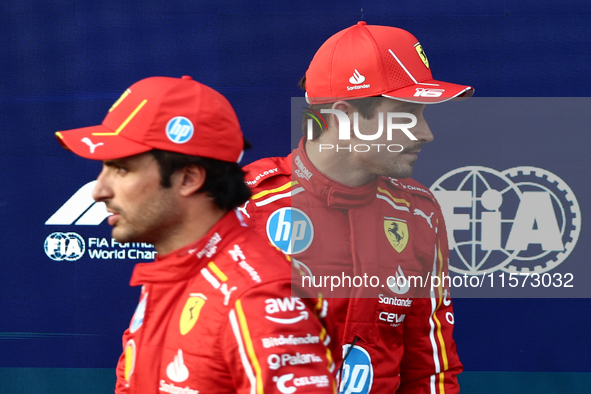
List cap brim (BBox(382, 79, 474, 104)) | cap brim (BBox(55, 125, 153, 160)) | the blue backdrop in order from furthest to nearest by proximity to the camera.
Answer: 1. the blue backdrop
2. cap brim (BBox(382, 79, 474, 104))
3. cap brim (BBox(55, 125, 153, 160))

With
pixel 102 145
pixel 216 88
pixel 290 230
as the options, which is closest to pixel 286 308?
pixel 102 145

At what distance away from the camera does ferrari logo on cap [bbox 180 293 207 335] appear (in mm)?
939

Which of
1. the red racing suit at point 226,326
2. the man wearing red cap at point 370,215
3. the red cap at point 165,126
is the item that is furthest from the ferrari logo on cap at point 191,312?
the man wearing red cap at point 370,215

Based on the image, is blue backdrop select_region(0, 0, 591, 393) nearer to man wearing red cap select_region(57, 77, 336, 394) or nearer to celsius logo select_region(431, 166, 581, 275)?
celsius logo select_region(431, 166, 581, 275)

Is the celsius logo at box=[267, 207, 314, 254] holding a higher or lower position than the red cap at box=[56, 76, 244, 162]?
lower

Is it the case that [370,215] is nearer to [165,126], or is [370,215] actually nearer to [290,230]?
→ [290,230]

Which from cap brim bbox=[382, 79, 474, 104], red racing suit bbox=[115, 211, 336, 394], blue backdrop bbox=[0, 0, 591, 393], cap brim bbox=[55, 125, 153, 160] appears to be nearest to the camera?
red racing suit bbox=[115, 211, 336, 394]

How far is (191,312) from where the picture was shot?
95 cm

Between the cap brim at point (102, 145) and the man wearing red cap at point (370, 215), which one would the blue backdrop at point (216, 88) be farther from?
the cap brim at point (102, 145)

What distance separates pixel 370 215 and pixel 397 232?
0.26 ft

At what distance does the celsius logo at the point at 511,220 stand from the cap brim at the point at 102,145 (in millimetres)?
1372

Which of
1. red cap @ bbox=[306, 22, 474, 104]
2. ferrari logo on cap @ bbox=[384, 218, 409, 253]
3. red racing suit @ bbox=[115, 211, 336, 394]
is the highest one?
red cap @ bbox=[306, 22, 474, 104]

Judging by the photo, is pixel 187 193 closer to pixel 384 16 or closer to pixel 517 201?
pixel 384 16

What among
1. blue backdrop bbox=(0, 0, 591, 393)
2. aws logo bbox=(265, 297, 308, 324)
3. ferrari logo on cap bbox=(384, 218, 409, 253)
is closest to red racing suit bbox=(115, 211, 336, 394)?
aws logo bbox=(265, 297, 308, 324)
